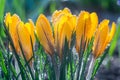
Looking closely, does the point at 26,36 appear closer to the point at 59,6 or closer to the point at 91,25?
the point at 91,25

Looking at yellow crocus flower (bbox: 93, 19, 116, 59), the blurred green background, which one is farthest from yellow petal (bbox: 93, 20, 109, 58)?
the blurred green background

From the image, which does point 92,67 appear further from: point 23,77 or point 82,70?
point 23,77

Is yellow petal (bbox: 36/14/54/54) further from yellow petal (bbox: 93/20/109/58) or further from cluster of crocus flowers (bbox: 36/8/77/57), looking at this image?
yellow petal (bbox: 93/20/109/58)

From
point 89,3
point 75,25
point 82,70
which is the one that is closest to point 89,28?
point 75,25

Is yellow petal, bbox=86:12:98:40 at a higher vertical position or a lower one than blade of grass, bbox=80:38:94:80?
higher

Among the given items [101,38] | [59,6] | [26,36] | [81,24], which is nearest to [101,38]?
[101,38]

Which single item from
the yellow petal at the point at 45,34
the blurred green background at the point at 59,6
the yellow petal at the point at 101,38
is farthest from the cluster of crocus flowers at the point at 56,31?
the blurred green background at the point at 59,6

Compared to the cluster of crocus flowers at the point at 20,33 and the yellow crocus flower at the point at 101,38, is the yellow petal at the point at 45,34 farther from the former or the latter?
the yellow crocus flower at the point at 101,38
